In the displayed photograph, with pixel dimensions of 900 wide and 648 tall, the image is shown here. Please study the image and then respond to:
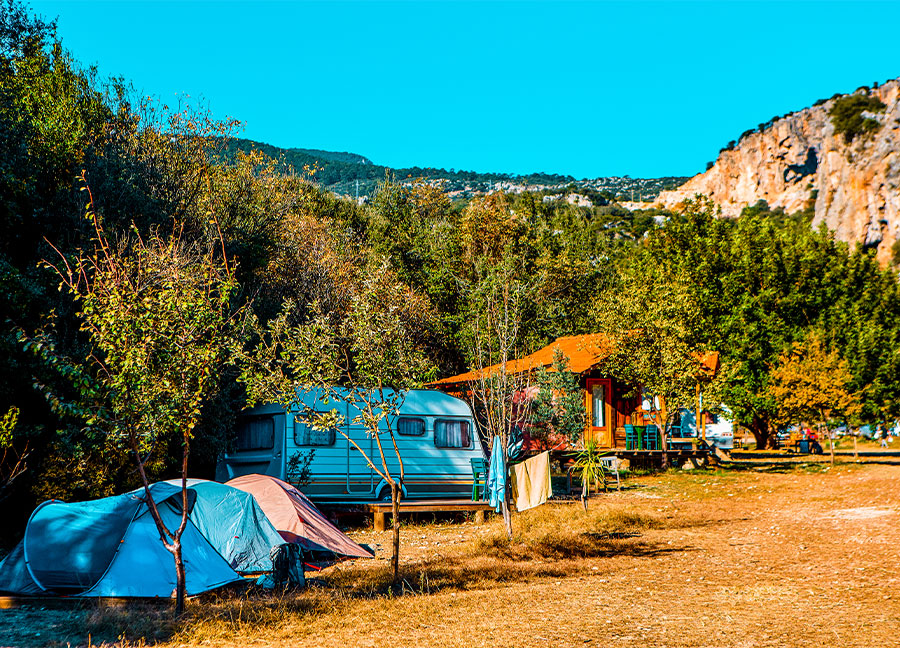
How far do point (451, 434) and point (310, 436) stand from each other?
3457 millimetres

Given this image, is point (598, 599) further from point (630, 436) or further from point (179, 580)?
point (630, 436)

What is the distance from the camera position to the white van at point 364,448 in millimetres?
16125

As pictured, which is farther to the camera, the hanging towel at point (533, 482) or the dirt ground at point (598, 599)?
the hanging towel at point (533, 482)

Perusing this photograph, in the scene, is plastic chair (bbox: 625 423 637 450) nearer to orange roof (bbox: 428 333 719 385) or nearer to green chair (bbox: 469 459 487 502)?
orange roof (bbox: 428 333 719 385)

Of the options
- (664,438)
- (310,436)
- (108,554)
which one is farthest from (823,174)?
(108,554)

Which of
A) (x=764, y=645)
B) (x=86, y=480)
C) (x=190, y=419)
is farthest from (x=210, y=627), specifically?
(x=86, y=480)

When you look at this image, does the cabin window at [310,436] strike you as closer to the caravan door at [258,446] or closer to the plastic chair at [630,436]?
the caravan door at [258,446]

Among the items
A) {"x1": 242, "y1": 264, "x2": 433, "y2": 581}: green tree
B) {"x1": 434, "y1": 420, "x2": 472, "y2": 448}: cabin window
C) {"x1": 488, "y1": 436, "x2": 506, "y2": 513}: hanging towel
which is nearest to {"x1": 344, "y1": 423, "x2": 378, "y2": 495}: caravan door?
{"x1": 434, "y1": 420, "x2": 472, "y2": 448}: cabin window

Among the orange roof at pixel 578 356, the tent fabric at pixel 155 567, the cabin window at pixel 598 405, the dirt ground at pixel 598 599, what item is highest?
the orange roof at pixel 578 356

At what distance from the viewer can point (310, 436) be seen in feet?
53.2

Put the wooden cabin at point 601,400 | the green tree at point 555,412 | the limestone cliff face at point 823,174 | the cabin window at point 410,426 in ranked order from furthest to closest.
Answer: the limestone cliff face at point 823,174 → the wooden cabin at point 601,400 → the green tree at point 555,412 → the cabin window at point 410,426

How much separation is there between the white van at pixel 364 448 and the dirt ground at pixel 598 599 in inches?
51.5

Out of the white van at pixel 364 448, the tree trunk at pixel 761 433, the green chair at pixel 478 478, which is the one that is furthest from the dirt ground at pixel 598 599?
the tree trunk at pixel 761 433

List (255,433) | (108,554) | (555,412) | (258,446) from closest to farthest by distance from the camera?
(108,554) → (258,446) → (255,433) → (555,412)
